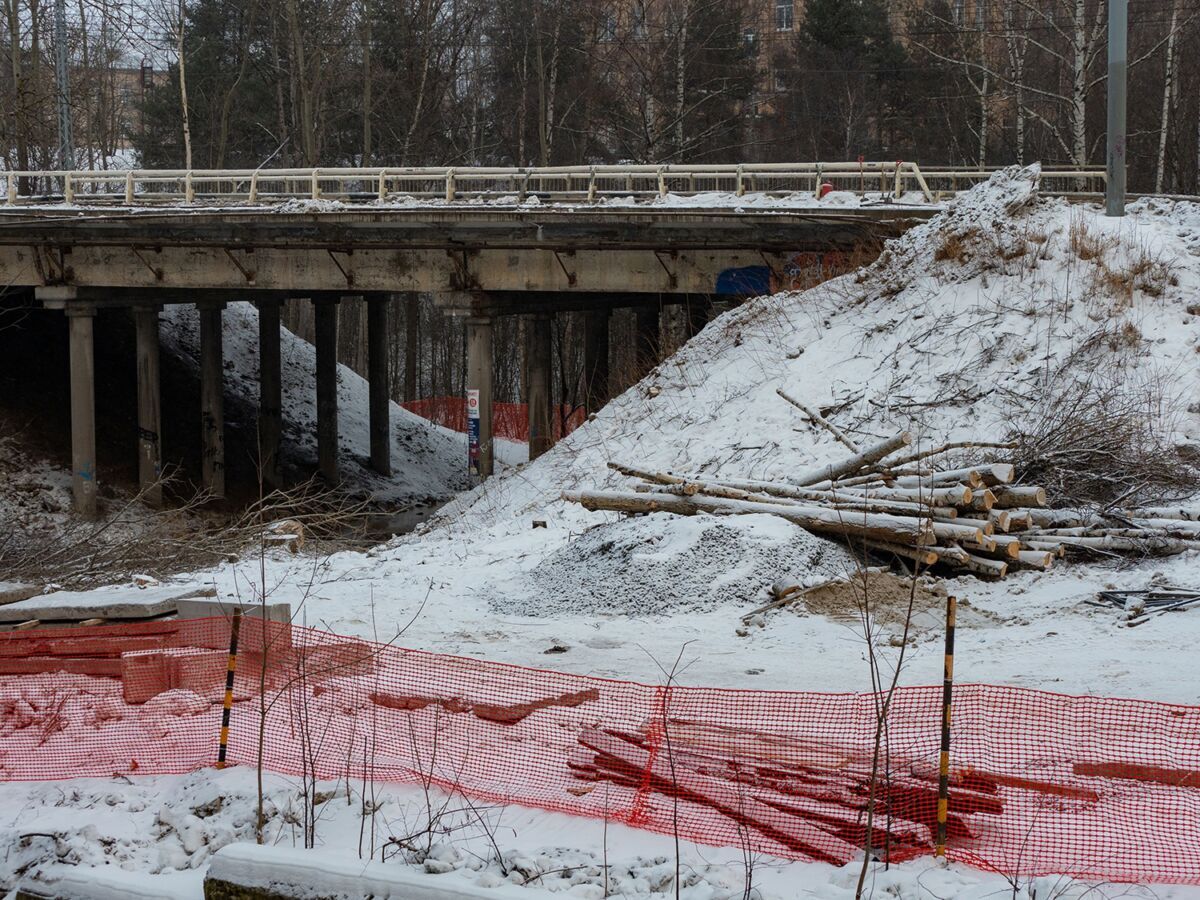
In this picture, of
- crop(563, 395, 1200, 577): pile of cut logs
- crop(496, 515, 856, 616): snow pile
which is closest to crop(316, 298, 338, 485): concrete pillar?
crop(496, 515, 856, 616): snow pile

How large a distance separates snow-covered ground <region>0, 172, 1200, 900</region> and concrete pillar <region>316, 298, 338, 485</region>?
33.7ft

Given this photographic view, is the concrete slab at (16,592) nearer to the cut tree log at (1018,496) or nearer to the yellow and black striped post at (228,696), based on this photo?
the yellow and black striped post at (228,696)

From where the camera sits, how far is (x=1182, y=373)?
16.2 meters

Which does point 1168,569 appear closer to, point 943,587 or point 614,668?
point 943,587

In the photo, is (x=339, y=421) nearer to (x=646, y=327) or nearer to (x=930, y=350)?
(x=646, y=327)

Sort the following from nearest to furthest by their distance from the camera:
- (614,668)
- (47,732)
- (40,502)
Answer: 1. (47,732)
2. (614,668)
3. (40,502)

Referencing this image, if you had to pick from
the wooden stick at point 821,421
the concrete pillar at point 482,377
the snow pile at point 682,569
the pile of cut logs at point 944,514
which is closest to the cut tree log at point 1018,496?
the pile of cut logs at point 944,514

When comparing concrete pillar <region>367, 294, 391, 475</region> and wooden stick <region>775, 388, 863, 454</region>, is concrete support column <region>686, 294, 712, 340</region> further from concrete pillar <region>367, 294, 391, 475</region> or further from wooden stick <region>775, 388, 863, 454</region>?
wooden stick <region>775, 388, 863, 454</region>

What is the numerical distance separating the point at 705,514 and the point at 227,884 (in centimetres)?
788

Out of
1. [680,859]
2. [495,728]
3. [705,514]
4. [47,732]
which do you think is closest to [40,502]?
[705,514]

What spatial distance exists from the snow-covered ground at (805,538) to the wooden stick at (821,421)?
0.47ft

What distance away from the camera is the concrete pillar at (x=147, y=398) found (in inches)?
1080

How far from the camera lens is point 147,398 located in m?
27.5

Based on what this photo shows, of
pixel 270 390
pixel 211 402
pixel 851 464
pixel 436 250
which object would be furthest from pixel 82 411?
pixel 851 464
